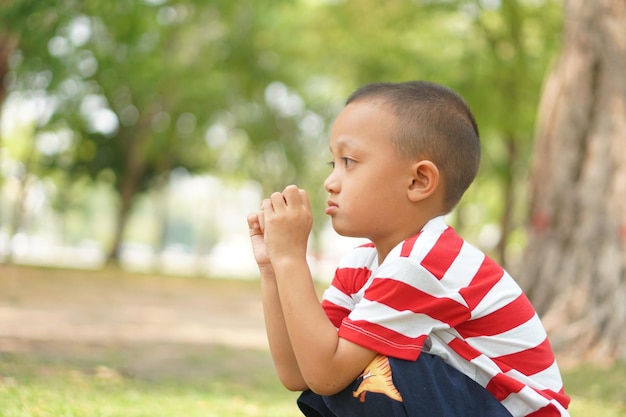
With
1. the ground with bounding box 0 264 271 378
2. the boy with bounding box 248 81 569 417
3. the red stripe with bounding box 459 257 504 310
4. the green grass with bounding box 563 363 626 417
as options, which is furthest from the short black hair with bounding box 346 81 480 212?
the ground with bounding box 0 264 271 378

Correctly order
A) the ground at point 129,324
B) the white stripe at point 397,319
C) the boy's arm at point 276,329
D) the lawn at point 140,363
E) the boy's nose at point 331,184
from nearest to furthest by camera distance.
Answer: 1. the white stripe at point 397,319
2. the boy's nose at point 331,184
3. the boy's arm at point 276,329
4. the lawn at point 140,363
5. the ground at point 129,324

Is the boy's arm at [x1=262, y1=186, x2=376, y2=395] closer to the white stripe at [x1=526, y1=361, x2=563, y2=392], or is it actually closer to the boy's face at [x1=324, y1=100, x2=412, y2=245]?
the boy's face at [x1=324, y1=100, x2=412, y2=245]

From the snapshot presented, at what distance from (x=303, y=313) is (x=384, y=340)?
0.21m

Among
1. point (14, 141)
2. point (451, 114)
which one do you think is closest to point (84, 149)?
point (14, 141)

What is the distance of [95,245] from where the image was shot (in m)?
84.2

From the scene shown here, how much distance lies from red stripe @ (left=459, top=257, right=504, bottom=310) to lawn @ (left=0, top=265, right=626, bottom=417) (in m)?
2.10

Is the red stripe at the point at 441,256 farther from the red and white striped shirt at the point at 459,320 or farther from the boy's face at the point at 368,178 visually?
the boy's face at the point at 368,178

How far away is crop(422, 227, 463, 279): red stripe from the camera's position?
204cm

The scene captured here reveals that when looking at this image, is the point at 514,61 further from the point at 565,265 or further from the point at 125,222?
the point at 125,222

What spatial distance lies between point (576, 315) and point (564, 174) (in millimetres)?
1392

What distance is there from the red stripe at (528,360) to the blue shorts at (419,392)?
0.33 feet

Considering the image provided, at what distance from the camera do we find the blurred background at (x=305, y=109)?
7441 mm

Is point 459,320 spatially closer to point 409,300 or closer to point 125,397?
point 409,300

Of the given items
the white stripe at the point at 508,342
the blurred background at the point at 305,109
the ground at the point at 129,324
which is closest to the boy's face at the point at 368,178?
the white stripe at the point at 508,342
